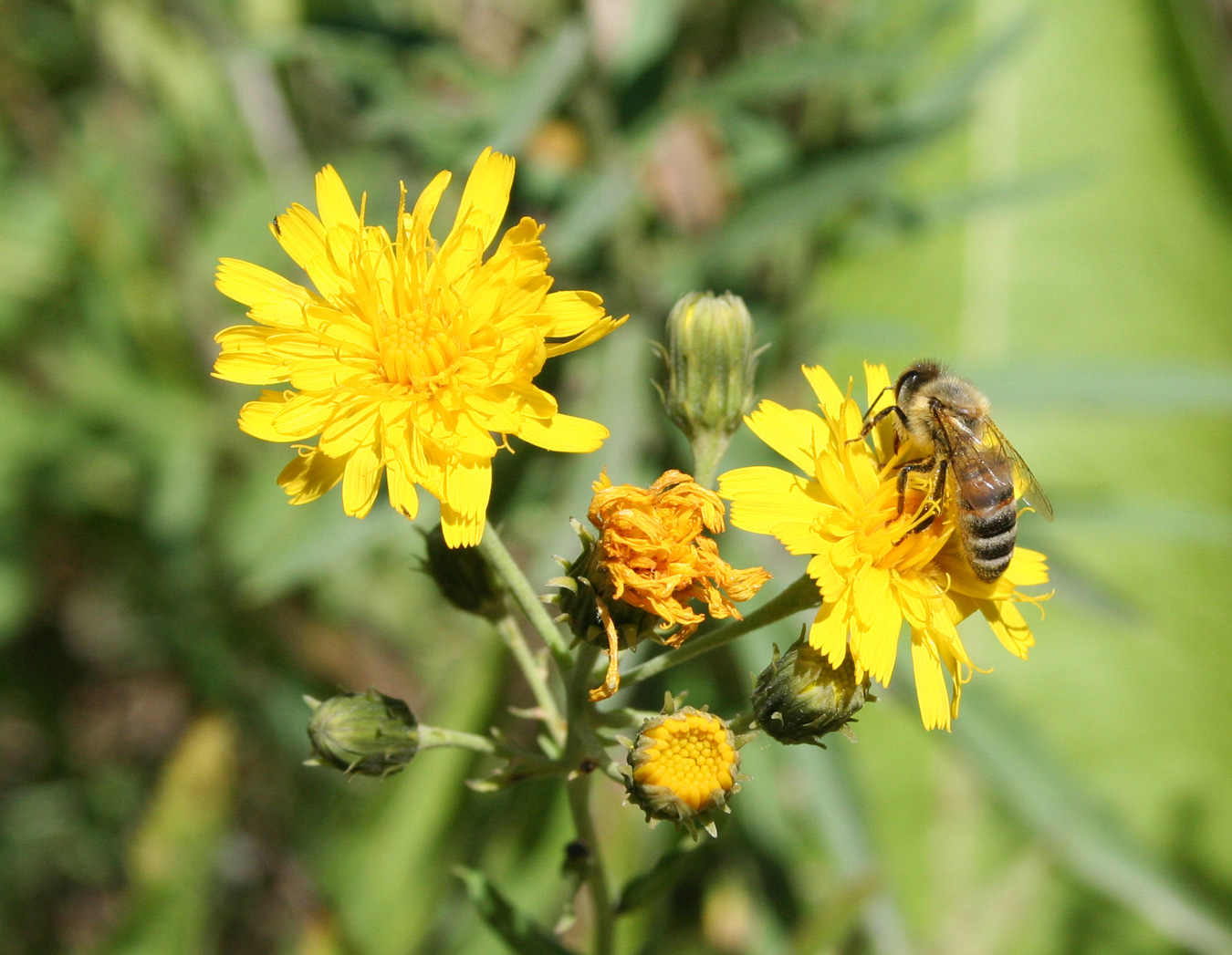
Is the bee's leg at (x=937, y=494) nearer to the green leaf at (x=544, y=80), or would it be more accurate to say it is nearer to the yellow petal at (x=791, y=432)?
the yellow petal at (x=791, y=432)

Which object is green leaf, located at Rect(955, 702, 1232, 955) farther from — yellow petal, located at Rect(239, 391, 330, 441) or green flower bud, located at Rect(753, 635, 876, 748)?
yellow petal, located at Rect(239, 391, 330, 441)

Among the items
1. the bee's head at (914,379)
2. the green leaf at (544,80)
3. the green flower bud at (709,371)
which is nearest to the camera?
the green flower bud at (709,371)

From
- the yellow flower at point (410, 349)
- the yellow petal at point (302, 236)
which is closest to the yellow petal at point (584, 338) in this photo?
the yellow flower at point (410, 349)

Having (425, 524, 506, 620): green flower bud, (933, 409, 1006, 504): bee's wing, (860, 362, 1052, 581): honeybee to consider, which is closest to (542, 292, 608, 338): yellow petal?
(425, 524, 506, 620): green flower bud

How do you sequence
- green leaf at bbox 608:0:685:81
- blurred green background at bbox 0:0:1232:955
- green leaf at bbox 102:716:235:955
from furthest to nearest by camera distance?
green leaf at bbox 608:0:685:81
blurred green background at bbox 0:0:1232:955
green leaf at bbox 102:716:235:955

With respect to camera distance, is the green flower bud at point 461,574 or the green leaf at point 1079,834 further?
the green leaf at point 1079,834

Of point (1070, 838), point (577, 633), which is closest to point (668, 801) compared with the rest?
point (577, 633)
